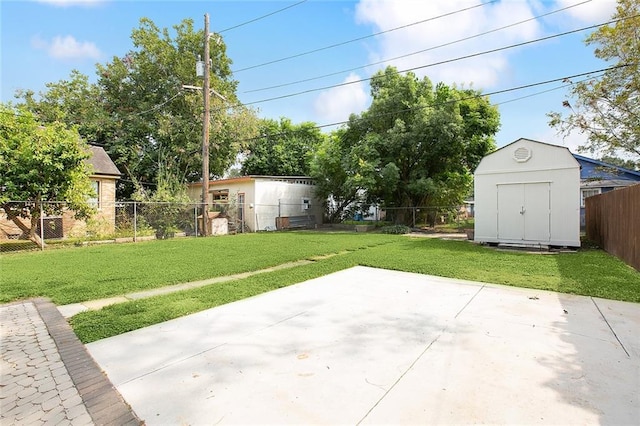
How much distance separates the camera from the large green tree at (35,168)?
9.95m

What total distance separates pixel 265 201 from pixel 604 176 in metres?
18.6

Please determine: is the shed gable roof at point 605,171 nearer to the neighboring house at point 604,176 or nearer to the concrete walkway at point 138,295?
the neighboring house at point 604,176

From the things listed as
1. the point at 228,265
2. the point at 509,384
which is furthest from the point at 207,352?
the point at 228,265

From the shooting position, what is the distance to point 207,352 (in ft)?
10.4

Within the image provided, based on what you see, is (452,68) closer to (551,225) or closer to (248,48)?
(551,225)

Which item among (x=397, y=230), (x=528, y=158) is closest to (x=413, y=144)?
(x=397, y=230)

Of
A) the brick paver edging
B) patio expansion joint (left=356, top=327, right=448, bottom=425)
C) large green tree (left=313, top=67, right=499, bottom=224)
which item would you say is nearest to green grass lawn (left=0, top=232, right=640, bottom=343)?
the brick paver edging

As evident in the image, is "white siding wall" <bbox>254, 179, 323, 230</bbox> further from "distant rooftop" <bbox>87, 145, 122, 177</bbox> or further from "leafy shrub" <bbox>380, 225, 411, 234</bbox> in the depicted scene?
"distant rooftop" <bbox>87, 145, 122, 177</bbox>

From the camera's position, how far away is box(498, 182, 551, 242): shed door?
402 inches

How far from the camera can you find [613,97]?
12898 mm

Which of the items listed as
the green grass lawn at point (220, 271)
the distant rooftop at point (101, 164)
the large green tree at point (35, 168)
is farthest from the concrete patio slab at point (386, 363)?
A: the distant rooftop at point (101, 164)

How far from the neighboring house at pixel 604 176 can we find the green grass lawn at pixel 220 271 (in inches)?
375

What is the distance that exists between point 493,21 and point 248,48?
9131 mm

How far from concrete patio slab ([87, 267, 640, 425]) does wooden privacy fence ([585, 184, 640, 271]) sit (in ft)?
11.5
